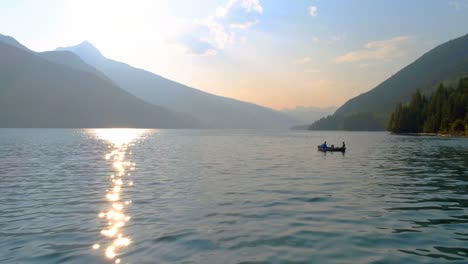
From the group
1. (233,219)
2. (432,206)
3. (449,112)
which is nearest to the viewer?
(233,219)

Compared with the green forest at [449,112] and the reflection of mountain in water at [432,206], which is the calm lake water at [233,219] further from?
the green forest at [449,112]

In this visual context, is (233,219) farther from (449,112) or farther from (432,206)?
(449,112)

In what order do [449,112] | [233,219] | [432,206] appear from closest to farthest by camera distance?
[233,219], [432,206], [449,112]

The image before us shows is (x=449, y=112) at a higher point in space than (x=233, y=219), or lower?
higher

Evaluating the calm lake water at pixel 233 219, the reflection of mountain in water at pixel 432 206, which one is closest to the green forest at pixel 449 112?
the reflection of mountain in water at pixel 432 206

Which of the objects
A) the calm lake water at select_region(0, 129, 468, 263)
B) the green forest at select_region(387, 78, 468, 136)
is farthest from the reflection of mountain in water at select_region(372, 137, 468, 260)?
the green forest at select_region(387, 78, 468, 136)

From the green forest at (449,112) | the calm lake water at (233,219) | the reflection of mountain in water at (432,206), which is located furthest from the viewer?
the green forest at (449,112)

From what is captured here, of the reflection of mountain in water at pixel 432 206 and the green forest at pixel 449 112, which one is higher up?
the green forest at pixel 449 112

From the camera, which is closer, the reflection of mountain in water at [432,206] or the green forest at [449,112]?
the reflection of mountain in water at [432,206]

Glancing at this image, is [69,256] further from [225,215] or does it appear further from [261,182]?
[261,182]

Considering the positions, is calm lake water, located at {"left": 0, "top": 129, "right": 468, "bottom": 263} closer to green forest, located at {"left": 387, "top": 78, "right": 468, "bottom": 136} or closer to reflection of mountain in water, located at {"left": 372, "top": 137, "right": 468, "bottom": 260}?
reflection of mountain in water, located at {"left": 372, "top": 137, "right": 468, "bottom": 260}

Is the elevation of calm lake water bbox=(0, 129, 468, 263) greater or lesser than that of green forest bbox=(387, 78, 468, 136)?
lesser

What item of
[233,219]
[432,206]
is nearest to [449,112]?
[432,206]

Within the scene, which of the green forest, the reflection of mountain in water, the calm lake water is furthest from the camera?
the green forest
